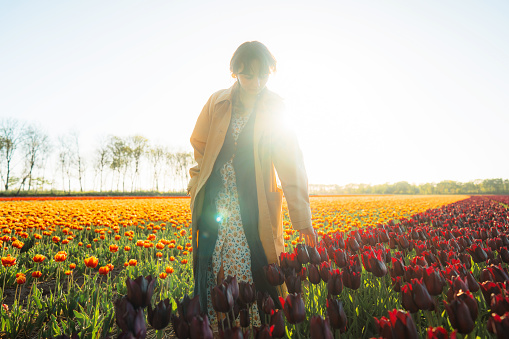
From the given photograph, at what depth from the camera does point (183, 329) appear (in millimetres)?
961

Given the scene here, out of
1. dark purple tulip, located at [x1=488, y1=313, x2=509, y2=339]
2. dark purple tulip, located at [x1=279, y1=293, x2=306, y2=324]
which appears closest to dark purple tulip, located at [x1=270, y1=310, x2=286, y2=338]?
dark purple tulip, located at [x1=279, y1=293, x2=306, y2=324]

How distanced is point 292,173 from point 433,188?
5947 centimetres

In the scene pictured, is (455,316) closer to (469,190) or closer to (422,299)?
(422,299)

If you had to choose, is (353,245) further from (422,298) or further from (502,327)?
(502,327)

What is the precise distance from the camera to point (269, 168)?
2121mm

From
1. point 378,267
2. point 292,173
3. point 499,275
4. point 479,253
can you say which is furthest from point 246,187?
point 479,253

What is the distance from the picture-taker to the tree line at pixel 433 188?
4991 cm

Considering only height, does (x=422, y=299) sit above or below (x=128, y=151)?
below

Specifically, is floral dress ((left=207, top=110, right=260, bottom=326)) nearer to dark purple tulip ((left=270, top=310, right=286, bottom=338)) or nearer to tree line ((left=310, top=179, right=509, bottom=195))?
dark purple tulip ((left=270, top=310, right=286, bottom=338))

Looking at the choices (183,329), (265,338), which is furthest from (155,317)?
(265,338)

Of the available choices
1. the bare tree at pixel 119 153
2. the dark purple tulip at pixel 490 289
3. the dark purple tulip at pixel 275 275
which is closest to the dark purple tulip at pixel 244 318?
the dark purple tulip at pixel 275 275

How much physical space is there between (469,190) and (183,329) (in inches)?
2540

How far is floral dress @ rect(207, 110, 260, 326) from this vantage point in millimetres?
2068

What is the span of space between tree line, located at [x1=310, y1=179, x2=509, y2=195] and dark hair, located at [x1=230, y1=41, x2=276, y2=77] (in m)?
48.0
